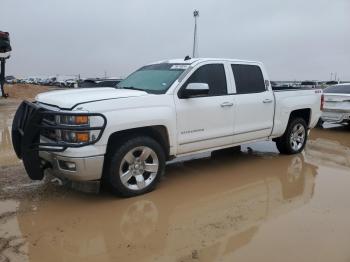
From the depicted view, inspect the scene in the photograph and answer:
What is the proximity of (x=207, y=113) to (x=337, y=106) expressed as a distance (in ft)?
24.0

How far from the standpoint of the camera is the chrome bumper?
4.67 metres

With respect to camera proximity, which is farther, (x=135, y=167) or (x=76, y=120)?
(x=135, y=167)

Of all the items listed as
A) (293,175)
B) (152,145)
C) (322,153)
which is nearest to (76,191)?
(152,145)

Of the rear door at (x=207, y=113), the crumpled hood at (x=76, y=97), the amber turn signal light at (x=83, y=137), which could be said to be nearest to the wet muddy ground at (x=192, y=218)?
the rear door at (x=207, y=113)

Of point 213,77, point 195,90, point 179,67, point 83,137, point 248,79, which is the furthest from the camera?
point 248,79

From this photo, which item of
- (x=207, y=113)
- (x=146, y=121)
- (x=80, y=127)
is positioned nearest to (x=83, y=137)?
(x=80, y=127)

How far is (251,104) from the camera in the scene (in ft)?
22.0

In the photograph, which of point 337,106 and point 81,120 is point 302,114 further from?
point 81,120

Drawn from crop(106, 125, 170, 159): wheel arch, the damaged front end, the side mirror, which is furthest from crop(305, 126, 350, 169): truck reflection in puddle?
the damaged front end

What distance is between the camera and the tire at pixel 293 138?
7871 mm

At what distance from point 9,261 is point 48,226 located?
0.82 m

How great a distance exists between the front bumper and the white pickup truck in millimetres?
5070

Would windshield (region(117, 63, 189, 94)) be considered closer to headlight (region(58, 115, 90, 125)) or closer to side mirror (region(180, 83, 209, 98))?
side mirror (region(180, 83, 209, 98))

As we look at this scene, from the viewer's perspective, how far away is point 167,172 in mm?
6629
